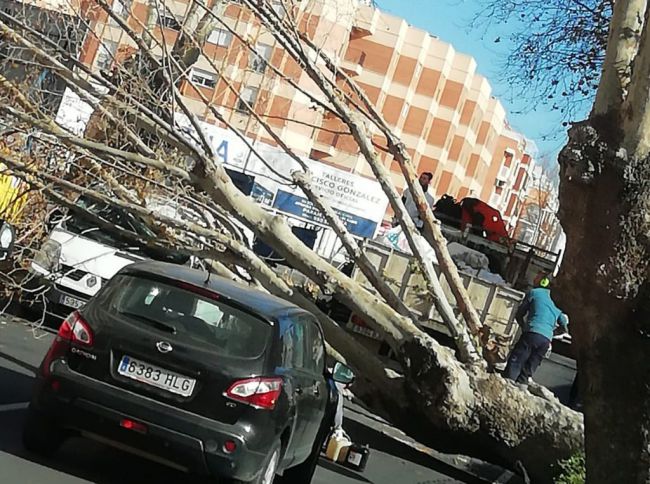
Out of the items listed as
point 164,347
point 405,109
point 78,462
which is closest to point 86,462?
point 78,462

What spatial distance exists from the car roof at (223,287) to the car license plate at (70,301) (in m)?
6.20

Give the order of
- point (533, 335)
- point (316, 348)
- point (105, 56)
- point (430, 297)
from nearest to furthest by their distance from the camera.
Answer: point (316, 348) → point (533, 335) → point (430, 297) → point (105, 56)

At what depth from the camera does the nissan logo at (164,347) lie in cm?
721

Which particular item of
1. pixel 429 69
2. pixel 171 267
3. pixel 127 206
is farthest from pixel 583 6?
pixel 429 69

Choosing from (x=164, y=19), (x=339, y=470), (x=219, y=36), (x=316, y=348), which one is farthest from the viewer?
(x=219, y=36)

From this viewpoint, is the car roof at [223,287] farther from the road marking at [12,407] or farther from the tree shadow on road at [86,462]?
the road marking at [12,407]

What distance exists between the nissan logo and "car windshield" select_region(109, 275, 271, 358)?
13 cm

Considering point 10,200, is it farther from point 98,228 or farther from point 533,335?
point 533,335

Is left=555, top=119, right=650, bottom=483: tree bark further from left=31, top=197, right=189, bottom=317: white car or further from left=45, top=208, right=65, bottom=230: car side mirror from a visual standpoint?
left=45, top=208, right=65, bottom=230: car side mirror

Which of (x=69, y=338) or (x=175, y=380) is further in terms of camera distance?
(x=69, y=338)

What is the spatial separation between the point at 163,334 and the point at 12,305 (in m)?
8.78

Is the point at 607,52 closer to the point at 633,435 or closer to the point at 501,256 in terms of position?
the point at 633,435

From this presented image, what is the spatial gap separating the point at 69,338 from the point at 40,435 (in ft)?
2.42

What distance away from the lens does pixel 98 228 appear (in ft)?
49.8
